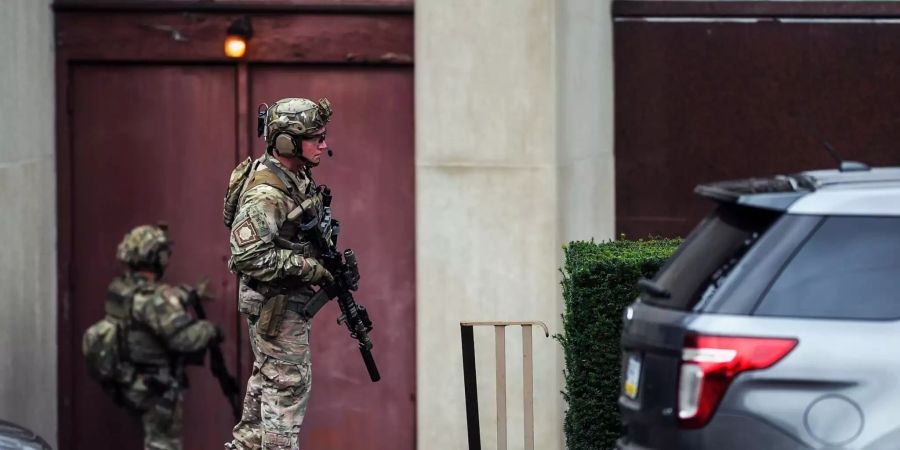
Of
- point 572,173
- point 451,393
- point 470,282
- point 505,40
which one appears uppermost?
point 505,40

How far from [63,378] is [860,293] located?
23.5 feet

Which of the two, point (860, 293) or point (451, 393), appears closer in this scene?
point (860, 293)

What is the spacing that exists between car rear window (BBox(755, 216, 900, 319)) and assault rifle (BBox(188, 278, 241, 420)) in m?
6.12

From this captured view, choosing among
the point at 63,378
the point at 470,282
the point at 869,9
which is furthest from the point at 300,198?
the point at 869,9

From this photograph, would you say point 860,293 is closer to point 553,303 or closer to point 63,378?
point 553,303

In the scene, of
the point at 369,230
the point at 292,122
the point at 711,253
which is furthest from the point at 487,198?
the point at 711,253

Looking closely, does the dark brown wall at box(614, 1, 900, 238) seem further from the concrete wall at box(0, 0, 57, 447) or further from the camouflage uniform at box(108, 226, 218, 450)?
the concrete wall at box(0, 0, 57, 447)

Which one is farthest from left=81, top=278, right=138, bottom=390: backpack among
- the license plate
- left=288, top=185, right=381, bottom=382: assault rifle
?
the license plate

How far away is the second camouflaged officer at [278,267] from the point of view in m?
7.89

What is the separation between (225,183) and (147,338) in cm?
123

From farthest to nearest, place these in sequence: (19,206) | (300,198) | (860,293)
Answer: (19,206) < (300,198) < (860,293)

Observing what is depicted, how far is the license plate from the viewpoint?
5352mm

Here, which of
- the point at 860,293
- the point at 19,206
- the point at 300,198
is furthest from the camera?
the point at 19,206

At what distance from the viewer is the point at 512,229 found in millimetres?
10461
